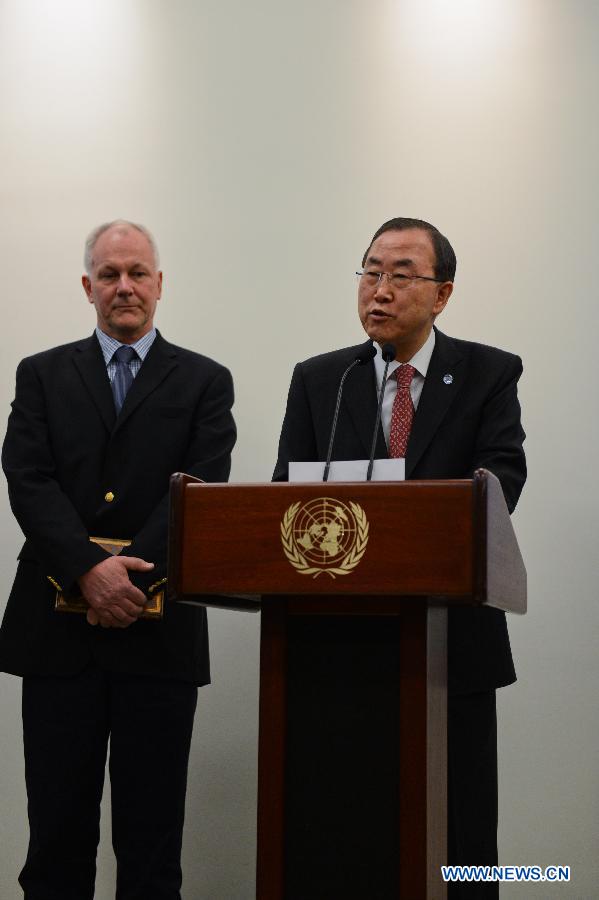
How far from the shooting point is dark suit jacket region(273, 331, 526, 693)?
2.33 meters

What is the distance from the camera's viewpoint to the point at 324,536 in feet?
5.72

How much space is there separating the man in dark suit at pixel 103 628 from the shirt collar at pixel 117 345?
0.20 feet

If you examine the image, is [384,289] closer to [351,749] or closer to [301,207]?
[351,749]

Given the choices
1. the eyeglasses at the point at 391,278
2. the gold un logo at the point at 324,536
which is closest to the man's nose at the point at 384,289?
the eyeglasses at the point at 391,278

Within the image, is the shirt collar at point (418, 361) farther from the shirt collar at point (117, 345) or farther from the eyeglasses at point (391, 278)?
the shirt collar at point (117, 345)

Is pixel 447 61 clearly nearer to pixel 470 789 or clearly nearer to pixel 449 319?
pixel 449 319

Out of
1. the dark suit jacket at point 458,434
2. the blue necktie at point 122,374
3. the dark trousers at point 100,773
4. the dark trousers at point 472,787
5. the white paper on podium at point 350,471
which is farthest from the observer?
the blue necktie at point 122,374

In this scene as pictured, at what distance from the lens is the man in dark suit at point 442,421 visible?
7.54 feet

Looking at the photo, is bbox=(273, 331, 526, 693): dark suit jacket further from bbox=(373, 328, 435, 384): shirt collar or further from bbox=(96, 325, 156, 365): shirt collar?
bbox=(96, 325, 156, 365): shirt collar

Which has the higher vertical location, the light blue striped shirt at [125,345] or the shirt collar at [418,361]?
the light blue striped shirt at [125,345]

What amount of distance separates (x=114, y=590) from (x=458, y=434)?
2.76 feet

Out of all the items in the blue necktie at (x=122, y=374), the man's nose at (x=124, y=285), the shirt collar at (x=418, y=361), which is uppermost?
the man's nose at (x=124, y=285)

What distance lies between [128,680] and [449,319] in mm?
1562

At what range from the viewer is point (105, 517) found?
2.78 m
